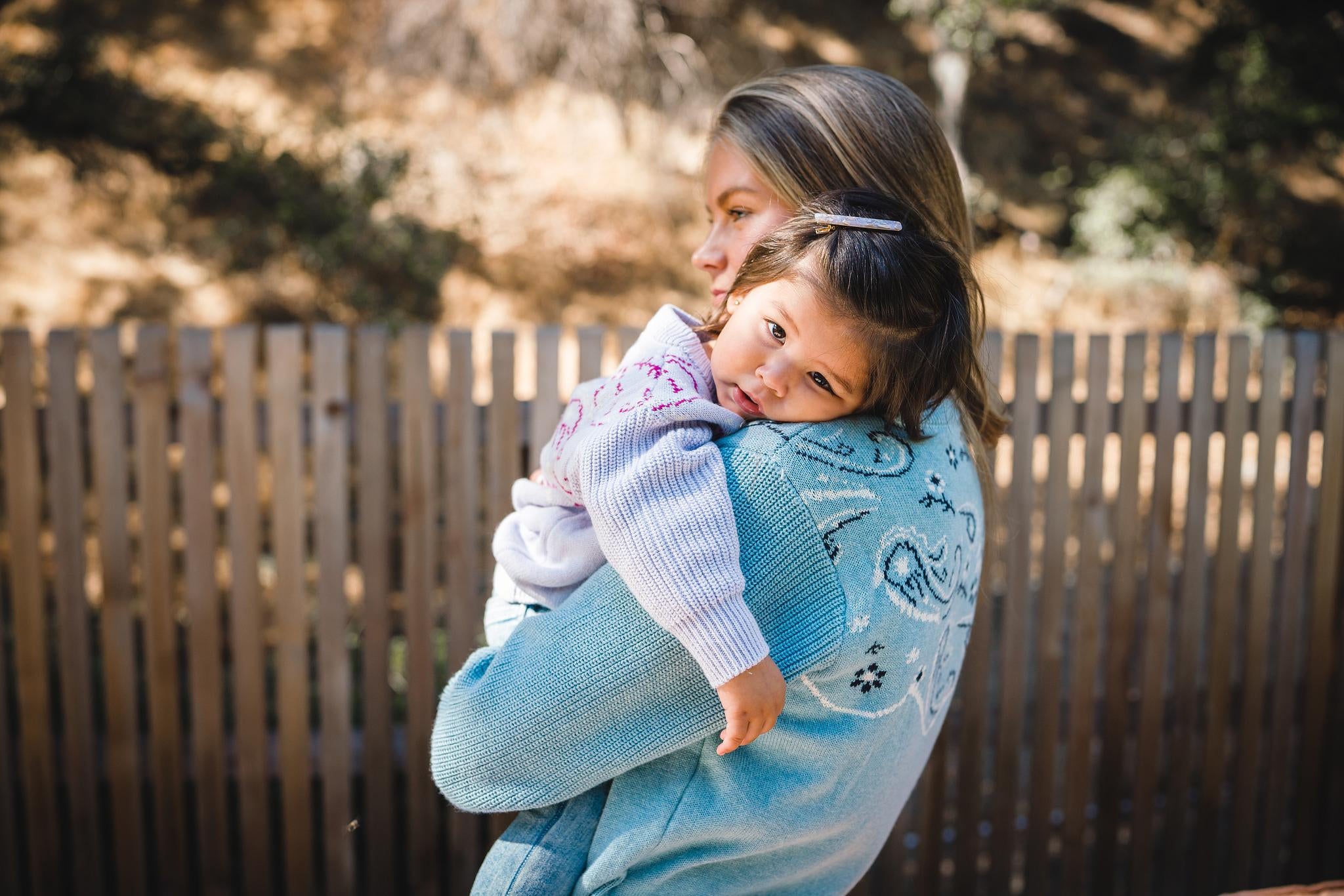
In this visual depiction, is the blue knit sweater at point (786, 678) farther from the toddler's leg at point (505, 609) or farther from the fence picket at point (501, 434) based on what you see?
the fence picket at point (501, 434)

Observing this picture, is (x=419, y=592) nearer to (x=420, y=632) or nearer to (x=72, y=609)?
(x=420, y=632)

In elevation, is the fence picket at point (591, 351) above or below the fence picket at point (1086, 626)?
above

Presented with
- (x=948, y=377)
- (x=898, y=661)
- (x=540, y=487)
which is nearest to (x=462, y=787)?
(x=540, y=487)

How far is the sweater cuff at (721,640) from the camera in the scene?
3.35ft

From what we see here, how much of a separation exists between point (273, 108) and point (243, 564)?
258 inches

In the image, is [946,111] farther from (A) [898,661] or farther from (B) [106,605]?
(A) [898,661]

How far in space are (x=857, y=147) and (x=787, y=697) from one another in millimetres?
792

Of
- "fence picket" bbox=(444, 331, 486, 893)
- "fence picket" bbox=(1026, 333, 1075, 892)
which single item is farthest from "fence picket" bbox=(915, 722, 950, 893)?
"fence picket" bbox=(444, 331, 486, 893)

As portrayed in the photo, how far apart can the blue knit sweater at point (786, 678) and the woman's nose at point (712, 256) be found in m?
0.46

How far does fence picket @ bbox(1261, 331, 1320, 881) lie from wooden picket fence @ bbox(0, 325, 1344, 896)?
0.5 inches

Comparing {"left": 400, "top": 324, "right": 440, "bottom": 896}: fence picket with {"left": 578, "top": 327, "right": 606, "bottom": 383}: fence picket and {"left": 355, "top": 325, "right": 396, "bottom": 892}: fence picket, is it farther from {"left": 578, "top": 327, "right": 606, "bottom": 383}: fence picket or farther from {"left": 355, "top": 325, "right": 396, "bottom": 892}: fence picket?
{"left": 578, "top": 327, "right": 606, "bottom": 383}: fence picket

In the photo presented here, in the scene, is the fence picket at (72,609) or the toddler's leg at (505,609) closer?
the toddler's leg at (505,609)

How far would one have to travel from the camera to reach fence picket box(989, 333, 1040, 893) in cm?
341

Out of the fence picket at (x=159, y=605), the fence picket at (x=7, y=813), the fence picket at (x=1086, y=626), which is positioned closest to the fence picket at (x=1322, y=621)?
the fence picket at (x=1086, y=626)
